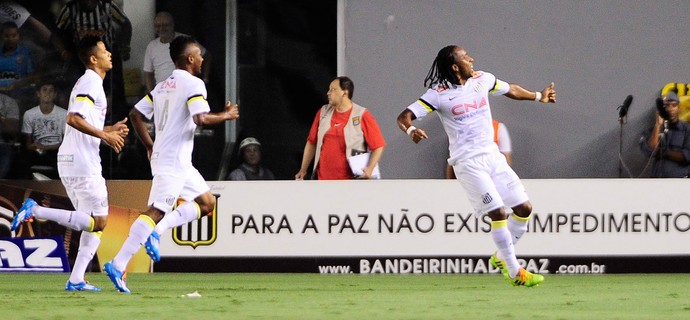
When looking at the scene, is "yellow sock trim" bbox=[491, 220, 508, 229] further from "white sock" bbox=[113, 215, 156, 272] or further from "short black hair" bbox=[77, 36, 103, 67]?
"short black hair" bbox=[77, 36, 103, 67]

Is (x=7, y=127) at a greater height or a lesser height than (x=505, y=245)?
greater

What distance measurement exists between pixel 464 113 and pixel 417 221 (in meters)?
3.36

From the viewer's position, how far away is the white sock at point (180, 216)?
448 inches

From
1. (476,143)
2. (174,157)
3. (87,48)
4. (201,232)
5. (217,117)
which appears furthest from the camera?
(201,232)

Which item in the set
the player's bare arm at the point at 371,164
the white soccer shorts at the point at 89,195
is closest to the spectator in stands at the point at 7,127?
the player's bare arm at the point at 371,164

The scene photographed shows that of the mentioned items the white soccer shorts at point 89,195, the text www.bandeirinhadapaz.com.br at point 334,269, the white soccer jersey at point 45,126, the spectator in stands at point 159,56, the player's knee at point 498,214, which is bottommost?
the text www.bandeirinhadapaz.com.br at point 334,269

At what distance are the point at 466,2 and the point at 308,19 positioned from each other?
2.00 m

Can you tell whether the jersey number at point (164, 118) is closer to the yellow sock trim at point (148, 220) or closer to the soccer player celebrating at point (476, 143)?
the yellow sock trim at point (148, 220)

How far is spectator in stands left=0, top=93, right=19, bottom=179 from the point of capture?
16.6 meters

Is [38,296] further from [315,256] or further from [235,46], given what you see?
[235,46]

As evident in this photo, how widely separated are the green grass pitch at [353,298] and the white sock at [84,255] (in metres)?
0.20

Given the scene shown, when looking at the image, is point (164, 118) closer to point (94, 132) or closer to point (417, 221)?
point (94, 132)

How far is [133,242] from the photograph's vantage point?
11.0 meters

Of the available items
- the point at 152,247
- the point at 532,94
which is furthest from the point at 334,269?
the point at 152,247
